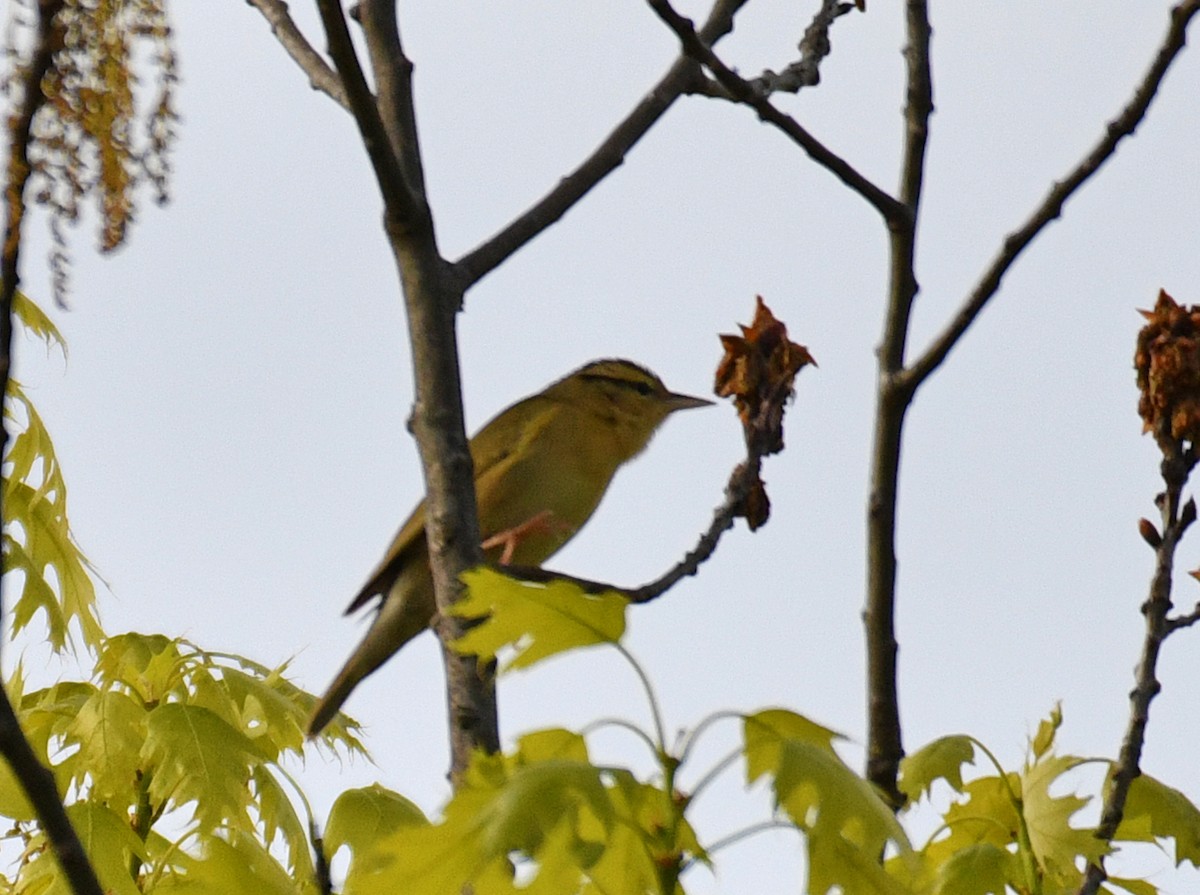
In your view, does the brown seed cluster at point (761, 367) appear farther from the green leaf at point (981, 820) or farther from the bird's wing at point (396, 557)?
the bird's wing at point (396, 557)

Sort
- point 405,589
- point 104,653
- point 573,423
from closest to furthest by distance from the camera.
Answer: point 104,653
point 405,589
point 573,423

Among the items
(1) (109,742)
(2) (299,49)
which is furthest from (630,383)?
(1) (109,742)

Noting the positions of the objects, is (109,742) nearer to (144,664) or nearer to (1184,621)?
(144,664)

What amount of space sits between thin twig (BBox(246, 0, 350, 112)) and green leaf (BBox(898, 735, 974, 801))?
1.90m

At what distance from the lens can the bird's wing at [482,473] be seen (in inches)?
234

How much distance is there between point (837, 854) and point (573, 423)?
4233mm

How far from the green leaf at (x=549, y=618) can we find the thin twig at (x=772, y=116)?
3.37ft

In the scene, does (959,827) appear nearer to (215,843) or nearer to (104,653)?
(215,843)

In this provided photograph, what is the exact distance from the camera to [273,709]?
14.5 feet

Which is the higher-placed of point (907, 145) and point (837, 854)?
point (907, 145)

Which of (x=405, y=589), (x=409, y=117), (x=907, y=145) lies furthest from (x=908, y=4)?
(x=405, y=589)

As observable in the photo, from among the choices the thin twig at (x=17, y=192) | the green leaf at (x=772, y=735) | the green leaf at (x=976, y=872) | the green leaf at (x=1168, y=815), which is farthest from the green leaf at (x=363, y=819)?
the thin twig at (x=17, y=192)

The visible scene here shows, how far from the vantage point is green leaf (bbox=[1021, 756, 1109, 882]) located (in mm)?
3078

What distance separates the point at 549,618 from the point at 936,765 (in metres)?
1.47
